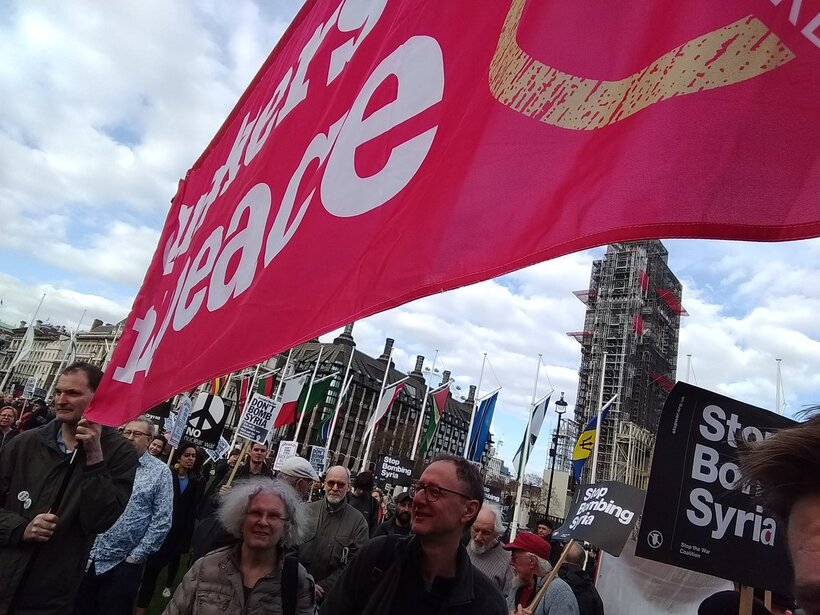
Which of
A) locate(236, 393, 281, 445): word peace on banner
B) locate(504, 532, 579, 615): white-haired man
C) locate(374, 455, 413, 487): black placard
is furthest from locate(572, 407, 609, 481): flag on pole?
locate(504, 532, 579, 615): white-haired man

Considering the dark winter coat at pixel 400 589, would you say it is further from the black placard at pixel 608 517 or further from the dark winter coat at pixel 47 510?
the black placard at pixel 608 517

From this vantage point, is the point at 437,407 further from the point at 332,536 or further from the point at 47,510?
the point at 47,510

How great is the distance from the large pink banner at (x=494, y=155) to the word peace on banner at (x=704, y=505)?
2.12 m

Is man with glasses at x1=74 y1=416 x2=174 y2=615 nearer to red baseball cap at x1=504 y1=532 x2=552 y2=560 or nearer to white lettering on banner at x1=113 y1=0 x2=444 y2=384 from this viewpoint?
white lettering on banner at x1=113 y1=0 x2=444 y2=384

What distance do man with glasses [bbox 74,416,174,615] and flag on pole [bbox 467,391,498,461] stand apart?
19.6 m

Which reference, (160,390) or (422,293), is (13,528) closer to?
(160,390)

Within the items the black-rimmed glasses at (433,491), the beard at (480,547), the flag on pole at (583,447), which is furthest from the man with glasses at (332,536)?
the flag on pole at (583,447)

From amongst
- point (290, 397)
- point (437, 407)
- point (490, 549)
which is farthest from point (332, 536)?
point (437, 407)

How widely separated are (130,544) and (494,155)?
188 inches

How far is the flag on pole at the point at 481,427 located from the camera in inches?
930

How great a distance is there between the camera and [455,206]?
1.18 metres

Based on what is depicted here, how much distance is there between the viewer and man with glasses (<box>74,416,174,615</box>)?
4438 millimetres

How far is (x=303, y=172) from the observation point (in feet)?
6.01

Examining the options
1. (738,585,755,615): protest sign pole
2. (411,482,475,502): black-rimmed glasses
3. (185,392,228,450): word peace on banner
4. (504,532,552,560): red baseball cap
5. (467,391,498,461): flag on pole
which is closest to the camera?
(411,482,475,502): black-rimmed glasses
